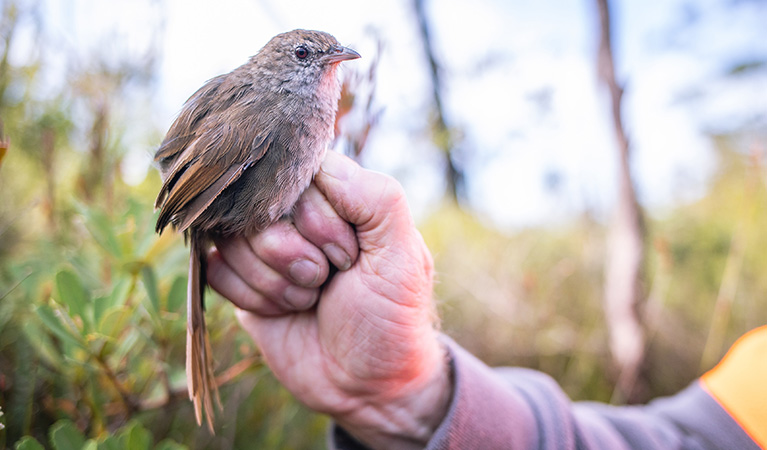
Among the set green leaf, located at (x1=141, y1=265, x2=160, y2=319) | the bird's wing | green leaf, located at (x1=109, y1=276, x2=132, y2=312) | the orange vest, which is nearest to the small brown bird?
the bird's wing

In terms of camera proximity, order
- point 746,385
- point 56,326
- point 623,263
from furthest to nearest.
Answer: point 623,263 < point 746,385 < point 56,326

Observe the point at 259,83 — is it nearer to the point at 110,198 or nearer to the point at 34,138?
the point at 110,198

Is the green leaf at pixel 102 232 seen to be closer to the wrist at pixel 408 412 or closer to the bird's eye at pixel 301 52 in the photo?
the bird's eye at pixel 301 52

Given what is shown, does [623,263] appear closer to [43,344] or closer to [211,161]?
[211,161]

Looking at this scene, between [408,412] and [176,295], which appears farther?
[408,412]

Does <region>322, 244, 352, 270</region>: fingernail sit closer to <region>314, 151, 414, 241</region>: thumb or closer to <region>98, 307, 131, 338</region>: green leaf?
<region>314, 151, 414, 241</region>: thumb

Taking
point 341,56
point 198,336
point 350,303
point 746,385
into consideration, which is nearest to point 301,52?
point 341,56
